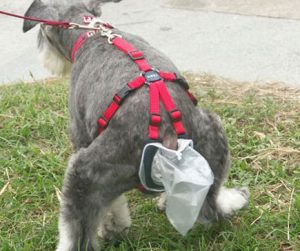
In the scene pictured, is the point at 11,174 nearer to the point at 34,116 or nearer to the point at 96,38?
the point at 34,116

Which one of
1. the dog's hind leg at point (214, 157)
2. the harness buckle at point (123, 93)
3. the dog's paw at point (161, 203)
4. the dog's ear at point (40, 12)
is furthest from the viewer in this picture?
the dog's ear at point (40, 12)

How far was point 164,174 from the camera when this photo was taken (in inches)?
102

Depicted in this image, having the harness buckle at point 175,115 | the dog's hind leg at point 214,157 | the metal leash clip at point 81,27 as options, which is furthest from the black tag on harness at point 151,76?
the metal leash clip at point 81,27

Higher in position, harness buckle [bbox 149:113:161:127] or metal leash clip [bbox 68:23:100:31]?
metal leash clip [bbox 68:23:100:31]

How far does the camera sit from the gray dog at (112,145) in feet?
8.99

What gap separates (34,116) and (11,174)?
868 millimetres

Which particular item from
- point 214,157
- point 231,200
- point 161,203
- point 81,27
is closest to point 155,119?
point 214,157

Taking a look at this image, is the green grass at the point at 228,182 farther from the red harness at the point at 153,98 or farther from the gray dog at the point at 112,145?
the red harness at the point at 153,98

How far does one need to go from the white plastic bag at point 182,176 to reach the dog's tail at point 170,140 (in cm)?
3

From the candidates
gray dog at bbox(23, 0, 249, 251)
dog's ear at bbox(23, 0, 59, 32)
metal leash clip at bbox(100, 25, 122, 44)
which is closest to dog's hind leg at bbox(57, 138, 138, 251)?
gray dog at bbox(23, 0, 249, 251)

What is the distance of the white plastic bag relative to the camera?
255 cm

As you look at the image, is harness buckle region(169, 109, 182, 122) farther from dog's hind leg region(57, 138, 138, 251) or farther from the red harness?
dog's hind leg region(57, 138, 138, 251)

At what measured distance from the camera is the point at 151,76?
284 cm

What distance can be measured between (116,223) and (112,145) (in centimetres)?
74
